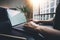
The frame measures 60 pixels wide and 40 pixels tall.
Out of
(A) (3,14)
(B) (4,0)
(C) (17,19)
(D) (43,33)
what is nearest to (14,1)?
(B) (4,0)

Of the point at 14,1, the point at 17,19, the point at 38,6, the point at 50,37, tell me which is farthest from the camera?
the point at 38,6

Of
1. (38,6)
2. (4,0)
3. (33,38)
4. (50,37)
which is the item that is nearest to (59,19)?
(50,37)

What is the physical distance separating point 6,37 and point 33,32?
189mm

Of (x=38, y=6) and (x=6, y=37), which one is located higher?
(x=38, y=6)

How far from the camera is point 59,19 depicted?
27.4 inches

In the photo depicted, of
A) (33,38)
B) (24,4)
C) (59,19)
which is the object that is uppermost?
(24,4)

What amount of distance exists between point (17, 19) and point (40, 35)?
2.34 ft

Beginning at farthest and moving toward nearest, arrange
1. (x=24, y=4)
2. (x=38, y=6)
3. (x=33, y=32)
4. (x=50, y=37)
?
1. (x=38, y=6)
2. (x=24, y=4)
3. (x=33, y=32)
4. (x=50, y=37)

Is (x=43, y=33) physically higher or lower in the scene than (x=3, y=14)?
lower

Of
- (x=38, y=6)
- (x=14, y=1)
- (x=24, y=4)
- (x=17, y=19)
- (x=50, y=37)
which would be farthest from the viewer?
(x=38, y=6)

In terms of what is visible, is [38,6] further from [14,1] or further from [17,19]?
[17,19]

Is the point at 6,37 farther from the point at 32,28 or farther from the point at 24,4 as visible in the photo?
the point at 24,4

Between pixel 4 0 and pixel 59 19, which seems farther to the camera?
pixel 4 0

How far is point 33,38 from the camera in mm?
820
